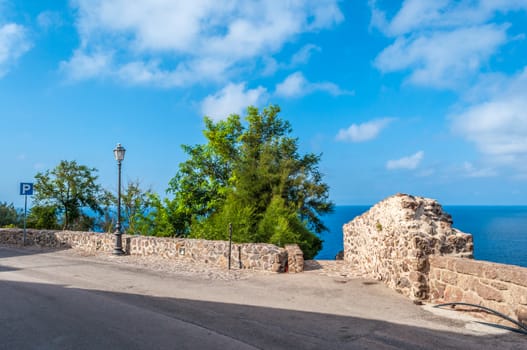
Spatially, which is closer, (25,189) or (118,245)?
(118,245)

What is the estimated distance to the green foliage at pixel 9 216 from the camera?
34938mm

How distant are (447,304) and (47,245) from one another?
18294 mm

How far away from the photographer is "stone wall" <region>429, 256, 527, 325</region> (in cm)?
671

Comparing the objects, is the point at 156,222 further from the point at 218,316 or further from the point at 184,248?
the point at 218,316

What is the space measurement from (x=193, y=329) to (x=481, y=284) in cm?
528

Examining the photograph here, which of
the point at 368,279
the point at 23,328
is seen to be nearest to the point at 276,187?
the point at 368,279

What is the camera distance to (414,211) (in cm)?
1030

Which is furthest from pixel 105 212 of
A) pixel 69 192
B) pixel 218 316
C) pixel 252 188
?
pixel 218 316

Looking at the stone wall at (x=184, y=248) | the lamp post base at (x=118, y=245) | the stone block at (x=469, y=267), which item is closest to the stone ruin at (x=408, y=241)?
the stone block at (x=469, y=267)

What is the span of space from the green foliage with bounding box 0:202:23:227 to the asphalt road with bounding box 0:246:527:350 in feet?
94.1

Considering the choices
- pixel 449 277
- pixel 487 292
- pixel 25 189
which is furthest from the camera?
pixel 25 189

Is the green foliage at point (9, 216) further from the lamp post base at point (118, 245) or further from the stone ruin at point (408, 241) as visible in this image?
the stone ruin at point (408, 241)

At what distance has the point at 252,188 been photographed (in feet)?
69.4

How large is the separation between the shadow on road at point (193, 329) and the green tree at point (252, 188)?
825 cm
